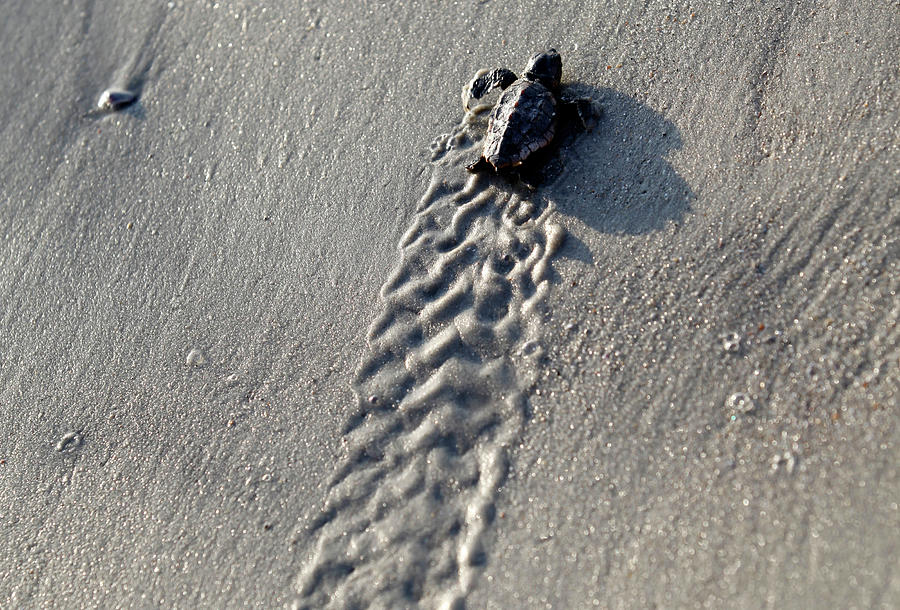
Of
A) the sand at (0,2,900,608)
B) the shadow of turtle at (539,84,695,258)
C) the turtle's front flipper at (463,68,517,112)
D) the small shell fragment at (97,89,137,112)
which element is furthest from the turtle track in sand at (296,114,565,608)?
the small shell fragment at (97,89,137,112)

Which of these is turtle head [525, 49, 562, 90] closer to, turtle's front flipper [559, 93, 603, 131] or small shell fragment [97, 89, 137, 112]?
turtle's front flipper [559, 93, 603, 131]

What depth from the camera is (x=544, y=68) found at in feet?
8.96

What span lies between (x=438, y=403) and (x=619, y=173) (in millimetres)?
1099

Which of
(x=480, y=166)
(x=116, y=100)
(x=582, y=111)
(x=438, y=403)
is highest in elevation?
(x=582, y=111)

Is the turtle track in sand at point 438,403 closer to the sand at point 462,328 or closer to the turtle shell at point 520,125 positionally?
the sand at point 462,328

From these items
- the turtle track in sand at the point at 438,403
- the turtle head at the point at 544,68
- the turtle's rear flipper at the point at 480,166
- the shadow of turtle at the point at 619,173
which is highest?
the turtle head at the point at 544,68

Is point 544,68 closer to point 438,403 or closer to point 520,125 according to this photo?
point 520,125

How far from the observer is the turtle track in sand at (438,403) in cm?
203

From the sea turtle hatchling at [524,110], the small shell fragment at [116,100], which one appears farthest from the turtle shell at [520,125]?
the small shell fragment at [116,100]

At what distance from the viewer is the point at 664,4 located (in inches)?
112

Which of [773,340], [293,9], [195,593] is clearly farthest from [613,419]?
[293,9]

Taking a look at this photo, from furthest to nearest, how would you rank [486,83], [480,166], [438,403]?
[486,83] → [480,166] → [438,403]

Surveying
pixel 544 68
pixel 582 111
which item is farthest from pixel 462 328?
pixel 544 68

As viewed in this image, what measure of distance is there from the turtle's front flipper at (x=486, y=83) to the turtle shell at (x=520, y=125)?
0.38 feet
